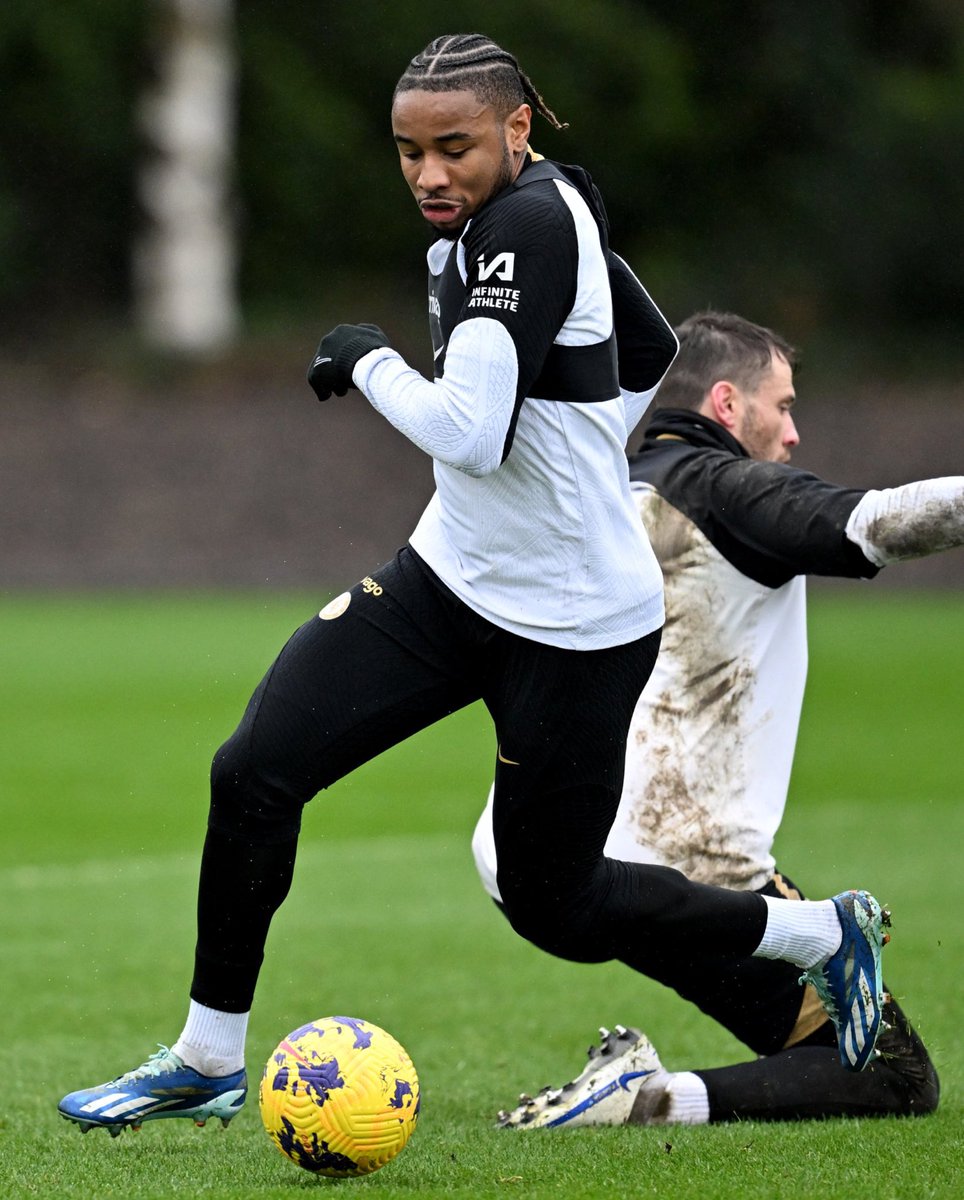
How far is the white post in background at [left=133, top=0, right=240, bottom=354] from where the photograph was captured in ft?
114

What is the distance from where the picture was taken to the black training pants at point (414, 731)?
4.83 metres

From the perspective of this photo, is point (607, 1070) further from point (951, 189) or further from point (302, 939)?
point (951, 189)

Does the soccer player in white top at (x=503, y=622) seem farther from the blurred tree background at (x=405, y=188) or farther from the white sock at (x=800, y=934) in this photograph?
the blurred tree background at (x=405, y=188)

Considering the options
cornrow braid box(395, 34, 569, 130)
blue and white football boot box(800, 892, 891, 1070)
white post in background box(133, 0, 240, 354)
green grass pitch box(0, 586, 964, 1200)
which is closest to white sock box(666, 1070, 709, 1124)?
green grass pitch box(0, 586, 964, 1200)

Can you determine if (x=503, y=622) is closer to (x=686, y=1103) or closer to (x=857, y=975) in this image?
(x=857, y=975)

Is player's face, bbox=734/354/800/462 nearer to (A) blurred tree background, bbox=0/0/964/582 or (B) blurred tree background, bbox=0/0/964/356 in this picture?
(A) blurred tree background, bbox=0/0/964/582

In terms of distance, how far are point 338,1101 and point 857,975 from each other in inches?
57.1

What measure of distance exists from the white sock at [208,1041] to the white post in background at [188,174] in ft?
98.5

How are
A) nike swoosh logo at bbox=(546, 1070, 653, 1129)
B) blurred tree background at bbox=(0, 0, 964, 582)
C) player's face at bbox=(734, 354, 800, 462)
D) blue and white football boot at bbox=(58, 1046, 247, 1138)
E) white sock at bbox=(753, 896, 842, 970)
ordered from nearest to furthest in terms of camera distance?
blue and white football boot at bbox=(58, 1046, 247, 1138) < white sock at bbox=(753, 896, 842, 970) < nike swoosh logo at bbox=(546, 1070, 653, 1129) < player's face at bbox=(734, 354, 800, 462) < blurred tree background at bbox=(0, 0, 964, 582)

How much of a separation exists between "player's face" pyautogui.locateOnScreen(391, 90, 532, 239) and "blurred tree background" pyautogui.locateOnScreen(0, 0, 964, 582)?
25.5 meters

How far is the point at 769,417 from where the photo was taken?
5758 millimetres

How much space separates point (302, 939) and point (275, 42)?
31488mm

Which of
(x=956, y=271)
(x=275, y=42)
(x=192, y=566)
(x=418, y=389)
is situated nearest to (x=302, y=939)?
(x=418, y=389)

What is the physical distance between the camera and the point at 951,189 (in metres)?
34.9
